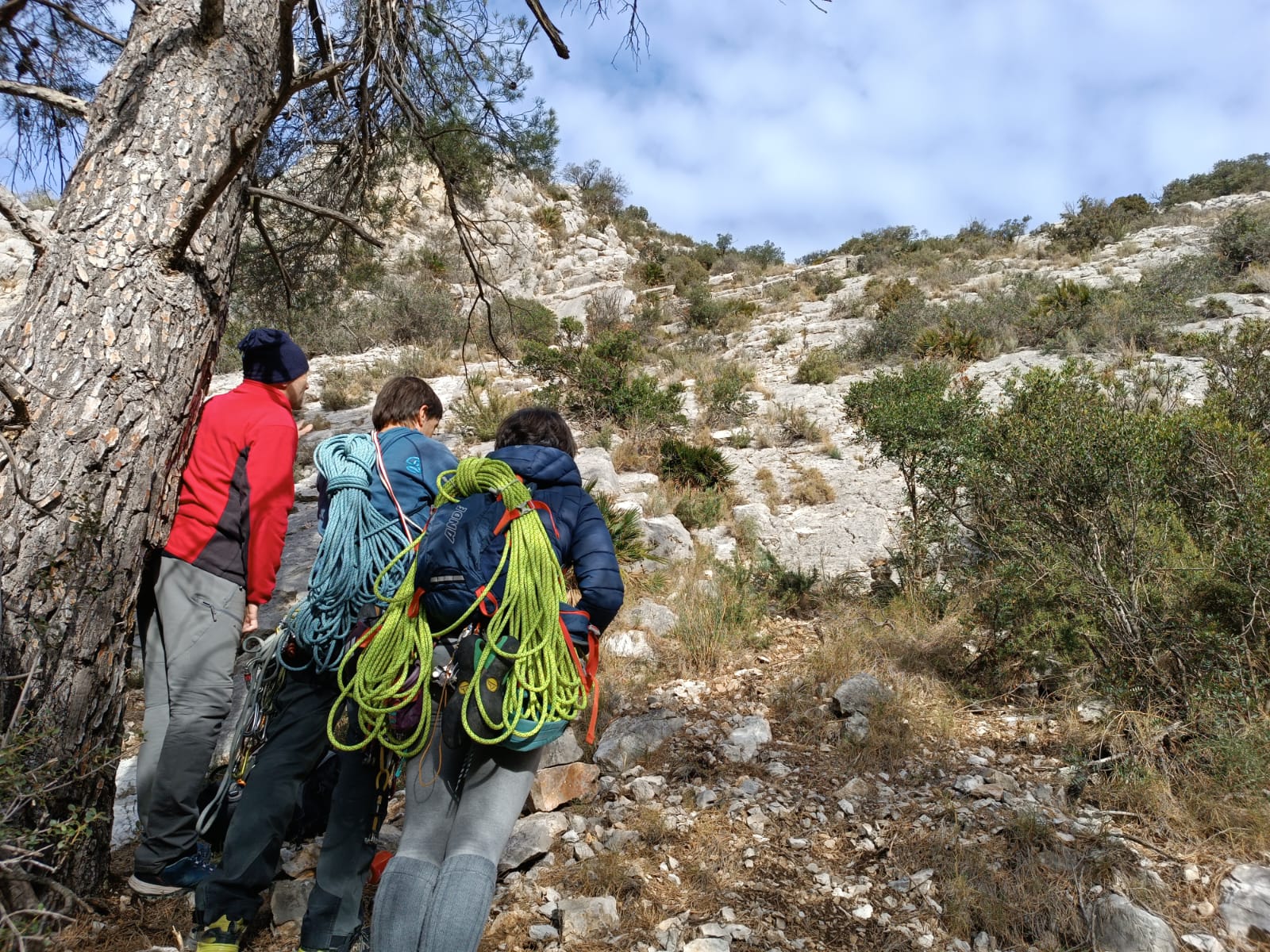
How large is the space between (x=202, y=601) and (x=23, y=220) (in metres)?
1.25

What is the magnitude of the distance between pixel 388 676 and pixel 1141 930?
217cm

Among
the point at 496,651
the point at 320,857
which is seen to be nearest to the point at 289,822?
the point at 320,857

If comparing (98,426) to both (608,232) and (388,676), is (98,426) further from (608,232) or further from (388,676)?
(608,232)

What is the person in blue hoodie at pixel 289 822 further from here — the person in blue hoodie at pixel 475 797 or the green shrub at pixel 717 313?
the green shrub at pixel 717 313

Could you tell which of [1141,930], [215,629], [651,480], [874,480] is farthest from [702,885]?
[874,480]

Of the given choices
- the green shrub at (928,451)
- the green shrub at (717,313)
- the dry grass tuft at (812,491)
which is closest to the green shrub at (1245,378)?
the green shrub at (928,451)

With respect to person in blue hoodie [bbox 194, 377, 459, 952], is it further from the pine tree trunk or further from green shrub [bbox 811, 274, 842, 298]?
green shrub [bbox 811, 274, 842, 298]

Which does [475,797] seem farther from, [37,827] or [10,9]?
[10,9]

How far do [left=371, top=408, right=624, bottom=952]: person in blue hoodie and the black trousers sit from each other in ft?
1.16

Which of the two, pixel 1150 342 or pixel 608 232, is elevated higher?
pixel 608 232

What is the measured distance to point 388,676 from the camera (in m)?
1.65

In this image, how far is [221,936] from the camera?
71.9 inches

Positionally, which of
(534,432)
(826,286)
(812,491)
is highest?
(826,286)

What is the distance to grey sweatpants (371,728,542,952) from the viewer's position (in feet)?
4.77
